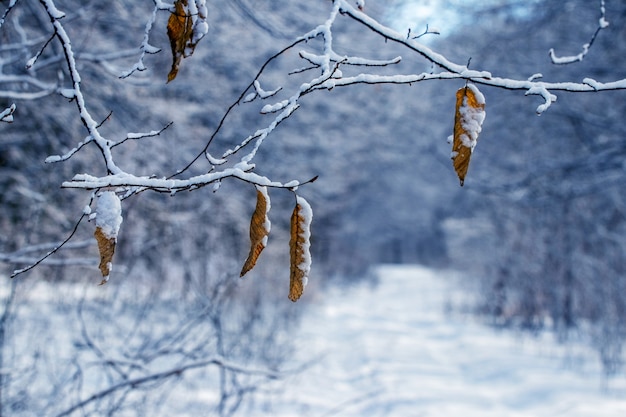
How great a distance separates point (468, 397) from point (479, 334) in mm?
5385

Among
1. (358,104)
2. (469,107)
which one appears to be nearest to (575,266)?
(358,104)

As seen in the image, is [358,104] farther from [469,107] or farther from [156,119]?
[469,107]

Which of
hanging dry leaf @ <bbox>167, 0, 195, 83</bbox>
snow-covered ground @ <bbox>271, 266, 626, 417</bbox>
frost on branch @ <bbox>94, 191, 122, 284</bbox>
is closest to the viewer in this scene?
frost on branch @ <bbox>94, 191, 122, 284</bbox>

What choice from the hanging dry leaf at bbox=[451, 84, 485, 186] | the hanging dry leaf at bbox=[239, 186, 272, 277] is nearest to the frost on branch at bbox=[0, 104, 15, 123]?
the hanging dry leaf at bbox=[239, 186, 272, 277]

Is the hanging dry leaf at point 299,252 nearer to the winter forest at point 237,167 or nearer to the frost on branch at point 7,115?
the winter forest at point 237,167

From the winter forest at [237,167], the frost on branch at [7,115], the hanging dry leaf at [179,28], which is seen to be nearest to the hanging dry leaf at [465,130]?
the winter forest at [237,167]

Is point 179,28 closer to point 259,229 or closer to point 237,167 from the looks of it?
point 237,167

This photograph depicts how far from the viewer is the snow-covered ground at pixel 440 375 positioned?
5.27 m

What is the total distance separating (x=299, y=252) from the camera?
117 centimetres

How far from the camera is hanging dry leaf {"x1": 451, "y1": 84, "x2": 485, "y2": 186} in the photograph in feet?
3.82

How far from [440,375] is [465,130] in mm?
6490

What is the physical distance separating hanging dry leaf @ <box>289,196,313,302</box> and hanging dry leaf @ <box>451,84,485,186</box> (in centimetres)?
29

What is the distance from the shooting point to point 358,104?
12.4 meters

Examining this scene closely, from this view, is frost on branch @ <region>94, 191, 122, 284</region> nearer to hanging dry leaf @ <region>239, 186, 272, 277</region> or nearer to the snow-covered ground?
hanging dry leaf @ <region>239, 186, 272, 277</region>
